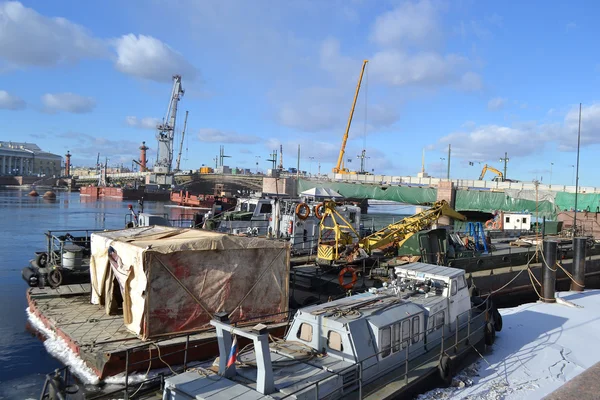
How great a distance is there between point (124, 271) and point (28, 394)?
4261 mm

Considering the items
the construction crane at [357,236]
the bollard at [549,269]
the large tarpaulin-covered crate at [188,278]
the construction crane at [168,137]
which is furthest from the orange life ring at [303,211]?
the construction crane at [168,137]

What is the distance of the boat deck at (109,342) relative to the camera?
37.9 ft

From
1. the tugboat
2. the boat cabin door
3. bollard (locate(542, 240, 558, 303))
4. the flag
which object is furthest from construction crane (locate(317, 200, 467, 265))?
the flag

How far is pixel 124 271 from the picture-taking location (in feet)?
41.1

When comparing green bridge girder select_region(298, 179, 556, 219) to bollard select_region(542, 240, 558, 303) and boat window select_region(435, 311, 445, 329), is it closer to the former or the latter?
bollard select_region(542, 240, 558, 303)

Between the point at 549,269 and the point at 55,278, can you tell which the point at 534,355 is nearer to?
the point at 549,269

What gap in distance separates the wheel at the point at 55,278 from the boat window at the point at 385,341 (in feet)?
48.4

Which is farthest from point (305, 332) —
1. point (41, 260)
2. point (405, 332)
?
point (41, 260)

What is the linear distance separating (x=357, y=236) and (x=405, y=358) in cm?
1201

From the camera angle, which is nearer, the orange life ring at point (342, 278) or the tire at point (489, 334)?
the tire at point (489, 334)

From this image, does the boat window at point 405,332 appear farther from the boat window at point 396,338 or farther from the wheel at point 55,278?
the wheel at point 55,278

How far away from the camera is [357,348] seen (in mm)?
9648

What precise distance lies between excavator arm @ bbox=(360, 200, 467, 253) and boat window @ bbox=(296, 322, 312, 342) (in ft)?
40.1

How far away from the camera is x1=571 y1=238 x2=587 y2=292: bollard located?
23.6m
